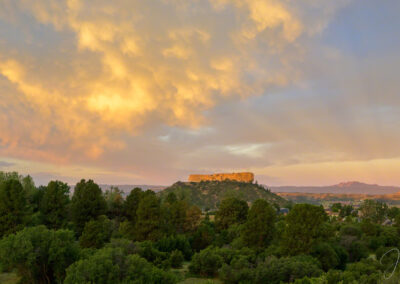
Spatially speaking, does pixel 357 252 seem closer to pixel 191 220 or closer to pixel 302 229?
pixel 302 229

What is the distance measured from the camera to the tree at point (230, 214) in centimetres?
6275

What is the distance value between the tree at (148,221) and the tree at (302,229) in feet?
59.2

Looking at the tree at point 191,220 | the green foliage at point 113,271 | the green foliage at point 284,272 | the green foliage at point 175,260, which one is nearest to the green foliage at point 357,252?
the green foliage at point 284,272

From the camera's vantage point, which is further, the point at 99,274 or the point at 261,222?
the point at 261,222

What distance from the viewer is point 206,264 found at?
32.4m

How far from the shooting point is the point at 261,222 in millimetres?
43438

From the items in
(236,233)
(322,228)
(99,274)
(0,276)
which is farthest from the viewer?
(236,233)

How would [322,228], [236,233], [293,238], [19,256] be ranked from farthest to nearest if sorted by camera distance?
[236,233] → [322,228] → [293,238] → [19,256]

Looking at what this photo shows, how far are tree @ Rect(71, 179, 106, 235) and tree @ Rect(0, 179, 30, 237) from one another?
7519 mm

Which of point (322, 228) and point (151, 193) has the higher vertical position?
point (151, 193)

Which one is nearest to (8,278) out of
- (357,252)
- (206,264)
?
(206,264)

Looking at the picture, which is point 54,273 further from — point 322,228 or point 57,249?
point 322,228

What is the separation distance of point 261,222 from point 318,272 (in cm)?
1579

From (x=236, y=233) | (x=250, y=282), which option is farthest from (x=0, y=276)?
(x=236, y=233)
